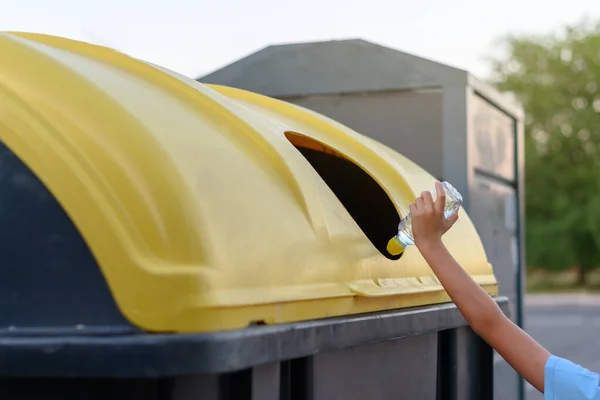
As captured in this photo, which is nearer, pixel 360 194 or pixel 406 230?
pixel 406 230

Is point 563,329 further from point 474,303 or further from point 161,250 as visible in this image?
point 161,250

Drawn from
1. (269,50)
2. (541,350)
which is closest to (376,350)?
(541,350)

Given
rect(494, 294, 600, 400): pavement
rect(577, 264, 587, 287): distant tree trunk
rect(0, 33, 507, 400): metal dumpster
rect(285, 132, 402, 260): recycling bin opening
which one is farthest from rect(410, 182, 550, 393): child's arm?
rect(577, 264, 587, 287): distant tree trunk

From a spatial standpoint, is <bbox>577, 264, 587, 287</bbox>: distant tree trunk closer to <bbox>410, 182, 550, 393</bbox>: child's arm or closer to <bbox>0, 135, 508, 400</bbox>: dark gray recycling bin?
<bbox>410, 182, 550, 393</bbox>: child's arm

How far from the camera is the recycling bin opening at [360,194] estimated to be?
2.83 m

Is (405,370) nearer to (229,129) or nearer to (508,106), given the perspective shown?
(229,129)

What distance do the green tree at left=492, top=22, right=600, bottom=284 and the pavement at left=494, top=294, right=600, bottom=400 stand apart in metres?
5.05

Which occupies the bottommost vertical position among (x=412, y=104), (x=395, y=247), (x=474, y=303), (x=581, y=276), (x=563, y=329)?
(x=563, y=329)

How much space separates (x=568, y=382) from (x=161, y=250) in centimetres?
81

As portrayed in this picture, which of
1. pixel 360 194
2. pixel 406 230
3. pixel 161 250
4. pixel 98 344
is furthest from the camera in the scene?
pixel 360 194

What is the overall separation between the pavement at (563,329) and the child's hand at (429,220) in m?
2.28

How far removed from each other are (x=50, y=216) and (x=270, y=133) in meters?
0.65

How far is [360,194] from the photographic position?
2885 millimetres

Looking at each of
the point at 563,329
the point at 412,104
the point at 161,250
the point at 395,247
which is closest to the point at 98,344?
the point at 161,250
